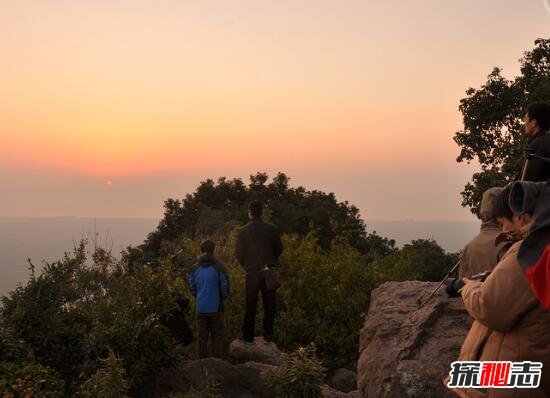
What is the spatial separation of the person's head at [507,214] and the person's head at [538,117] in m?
3.07

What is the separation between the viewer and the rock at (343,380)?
11641 mm

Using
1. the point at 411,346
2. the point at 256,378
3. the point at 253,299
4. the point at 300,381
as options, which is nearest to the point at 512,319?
the point at 411,346

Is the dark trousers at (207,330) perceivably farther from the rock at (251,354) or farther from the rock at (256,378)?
the rock at (256,378)

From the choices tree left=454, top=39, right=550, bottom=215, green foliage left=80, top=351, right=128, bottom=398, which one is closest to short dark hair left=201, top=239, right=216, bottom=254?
green foliage left=80, top=351, right=128, bottom=398

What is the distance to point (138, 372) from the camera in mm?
8055

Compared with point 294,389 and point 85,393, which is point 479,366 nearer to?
point 294,389

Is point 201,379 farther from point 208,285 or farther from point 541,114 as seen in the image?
point 541,114

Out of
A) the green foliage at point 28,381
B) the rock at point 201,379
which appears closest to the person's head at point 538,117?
the rock at point 201,379

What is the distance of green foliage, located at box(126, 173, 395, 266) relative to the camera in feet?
124

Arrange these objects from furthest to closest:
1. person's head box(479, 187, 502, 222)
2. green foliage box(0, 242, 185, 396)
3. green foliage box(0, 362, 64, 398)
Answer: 1. green foliage box(0, 242, 185, 396)
2. green foliage box(0, 362, 64, 398)
3. person's head box(479, 187, 502, 222)

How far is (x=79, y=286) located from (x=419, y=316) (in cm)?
554

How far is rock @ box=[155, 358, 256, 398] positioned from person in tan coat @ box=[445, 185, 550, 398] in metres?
5.37

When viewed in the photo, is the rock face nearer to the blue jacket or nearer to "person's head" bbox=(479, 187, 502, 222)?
"person's head" bbox=(479, 187, 502, 222)

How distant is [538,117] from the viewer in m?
6.28
